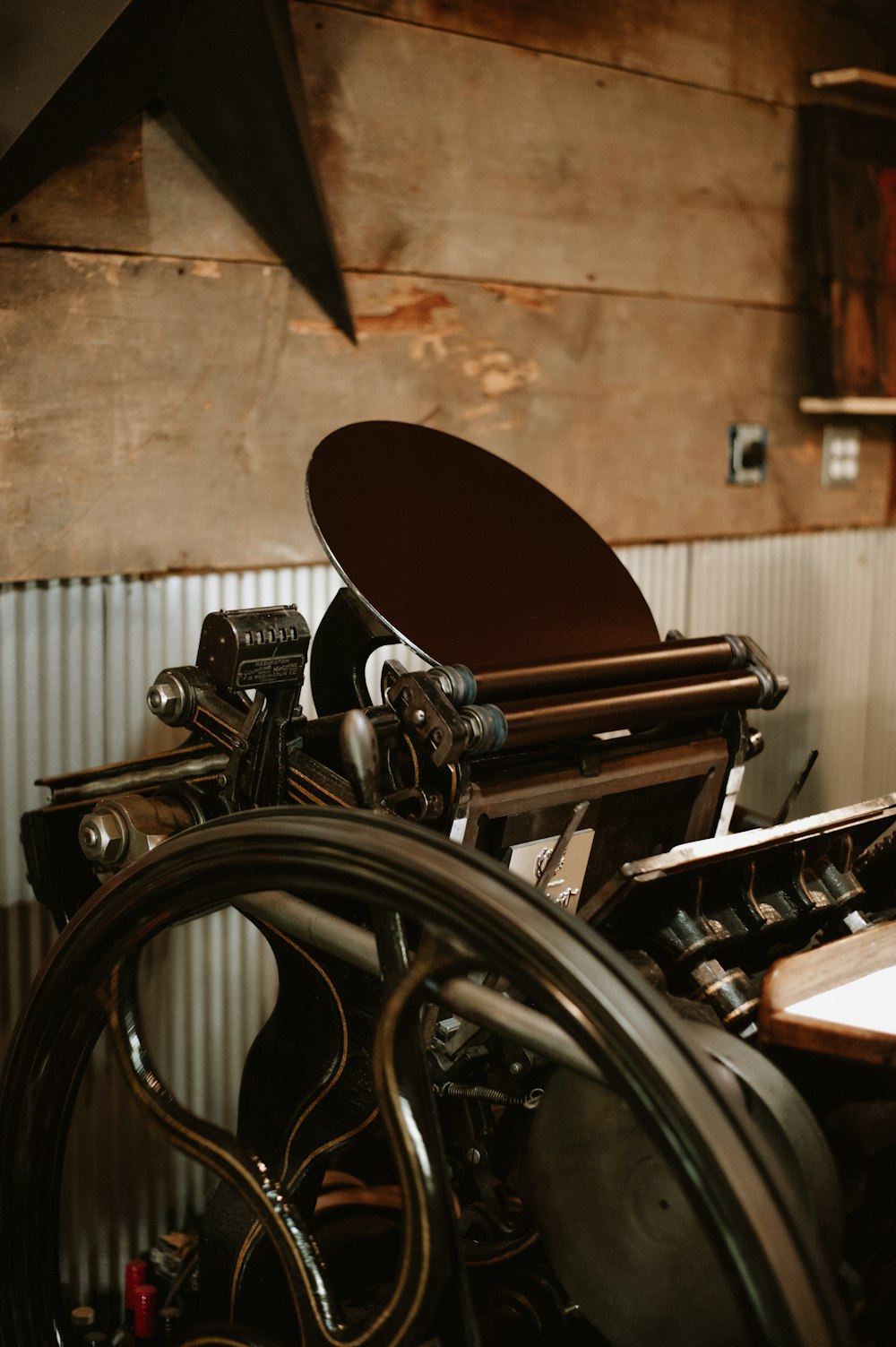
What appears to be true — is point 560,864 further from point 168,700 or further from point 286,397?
point 286,397

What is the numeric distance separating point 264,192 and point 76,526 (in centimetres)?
65

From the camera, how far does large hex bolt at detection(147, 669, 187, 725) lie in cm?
151

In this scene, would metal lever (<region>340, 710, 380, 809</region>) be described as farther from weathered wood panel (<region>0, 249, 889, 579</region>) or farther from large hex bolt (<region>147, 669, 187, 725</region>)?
weathered wood panel (<region>0, 249, 889, 579</region>)

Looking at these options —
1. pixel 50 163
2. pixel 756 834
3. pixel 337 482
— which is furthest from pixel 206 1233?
pixel 50 163

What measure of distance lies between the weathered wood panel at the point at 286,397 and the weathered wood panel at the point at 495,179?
0.19 feet

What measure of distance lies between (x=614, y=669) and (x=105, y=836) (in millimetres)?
627

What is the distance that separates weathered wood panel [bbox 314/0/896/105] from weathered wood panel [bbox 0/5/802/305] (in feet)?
0.11

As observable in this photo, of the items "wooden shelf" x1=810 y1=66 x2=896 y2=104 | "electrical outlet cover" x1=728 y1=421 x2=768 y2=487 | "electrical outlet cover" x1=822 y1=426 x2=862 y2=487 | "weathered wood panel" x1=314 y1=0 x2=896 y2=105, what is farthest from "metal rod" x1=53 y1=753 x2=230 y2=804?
"wooden shelf" x1=810 y1=66 x2=896 y2=104

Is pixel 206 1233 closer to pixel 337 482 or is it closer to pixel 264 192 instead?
pixel 337 482

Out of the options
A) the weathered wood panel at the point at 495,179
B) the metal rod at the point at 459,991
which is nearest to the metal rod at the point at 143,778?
the metal rod at the point at 459,991

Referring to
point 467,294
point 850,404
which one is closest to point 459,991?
point 467,294

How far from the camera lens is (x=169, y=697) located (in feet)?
4.95

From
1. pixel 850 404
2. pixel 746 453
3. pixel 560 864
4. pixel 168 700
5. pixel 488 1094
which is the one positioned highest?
pixel 850 404

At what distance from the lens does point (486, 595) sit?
1637 millimetres
